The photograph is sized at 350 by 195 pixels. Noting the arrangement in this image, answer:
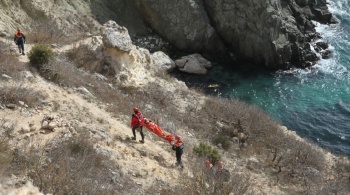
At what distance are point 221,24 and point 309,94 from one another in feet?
34.2

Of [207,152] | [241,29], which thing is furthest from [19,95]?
[241,29]

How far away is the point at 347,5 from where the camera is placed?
45688 mm

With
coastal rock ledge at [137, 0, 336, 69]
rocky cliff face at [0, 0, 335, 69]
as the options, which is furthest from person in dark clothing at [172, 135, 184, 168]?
coastal rock ledge at [137, 0, 336, 69]

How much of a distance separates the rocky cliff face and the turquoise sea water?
1.86m

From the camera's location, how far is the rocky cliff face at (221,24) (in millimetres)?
36281

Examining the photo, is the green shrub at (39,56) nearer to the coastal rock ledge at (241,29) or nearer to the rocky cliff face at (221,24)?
the rocky cliff face at (221,24)

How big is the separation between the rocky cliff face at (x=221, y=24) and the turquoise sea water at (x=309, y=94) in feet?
6.09

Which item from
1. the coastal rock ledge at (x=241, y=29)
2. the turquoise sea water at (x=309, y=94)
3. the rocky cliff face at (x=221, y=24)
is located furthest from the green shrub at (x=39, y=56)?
the coastal rock ledge at (x=241, y=29)

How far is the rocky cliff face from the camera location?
1428 inches

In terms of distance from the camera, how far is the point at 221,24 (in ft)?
124

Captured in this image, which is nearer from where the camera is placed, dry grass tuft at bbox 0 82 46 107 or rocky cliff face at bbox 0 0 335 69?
dry grass tuft at bbox 0 82 46 107

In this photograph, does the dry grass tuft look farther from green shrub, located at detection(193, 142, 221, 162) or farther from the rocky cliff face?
the rocky cliff face

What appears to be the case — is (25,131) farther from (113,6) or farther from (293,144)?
(113,6)

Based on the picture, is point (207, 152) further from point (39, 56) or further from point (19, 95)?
point (39, 56)
